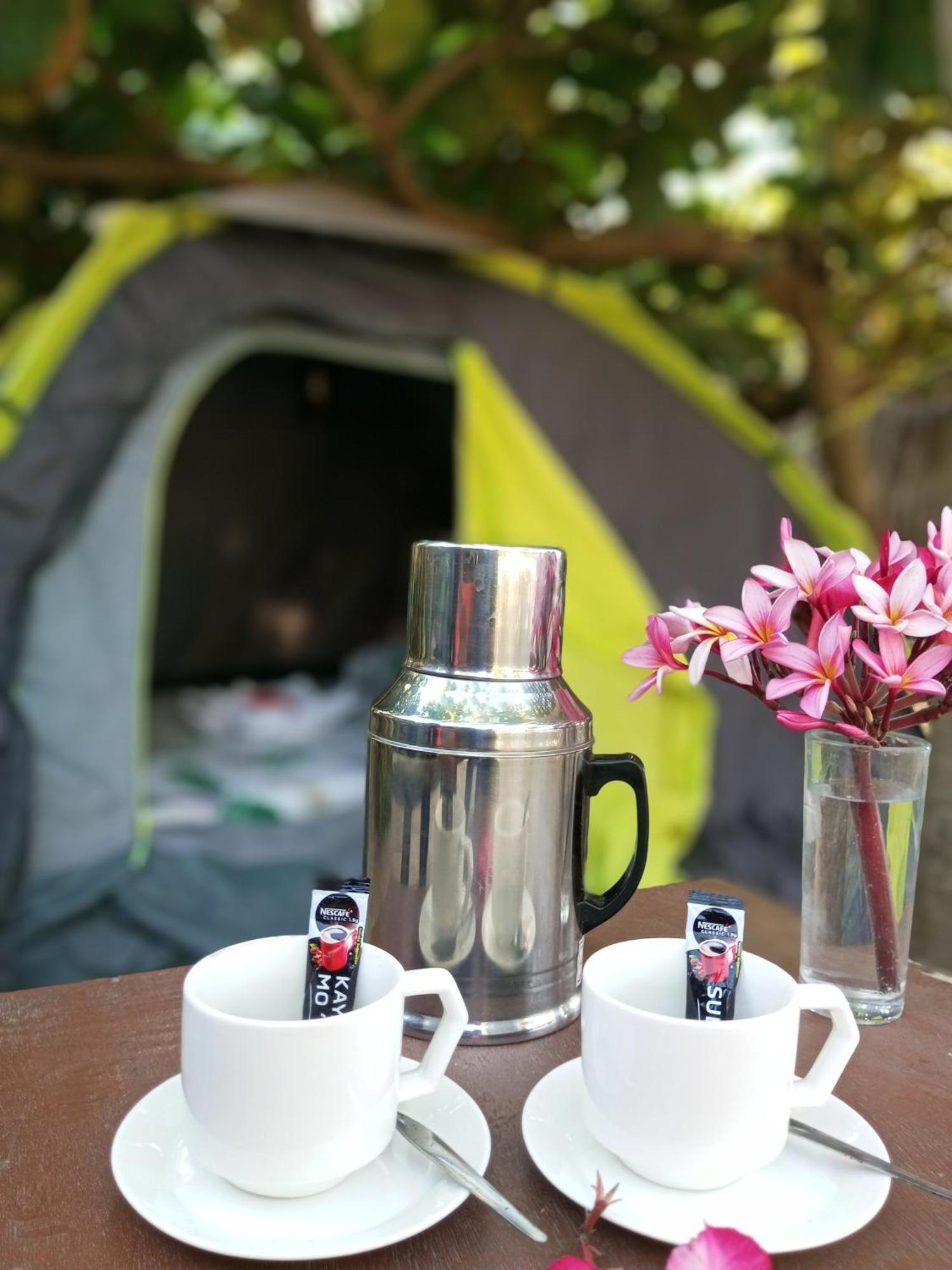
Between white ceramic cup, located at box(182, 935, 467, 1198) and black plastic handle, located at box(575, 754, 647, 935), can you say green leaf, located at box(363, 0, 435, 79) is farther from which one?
white ceramic cup, located at box(182, 935, 467, 1198)

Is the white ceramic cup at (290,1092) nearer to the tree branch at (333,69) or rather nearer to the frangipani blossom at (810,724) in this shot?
the frangipani blossom at (810,724)

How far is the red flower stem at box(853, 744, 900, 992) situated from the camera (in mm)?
552

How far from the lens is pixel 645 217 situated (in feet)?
6.94

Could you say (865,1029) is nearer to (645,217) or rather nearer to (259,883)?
(259,883)

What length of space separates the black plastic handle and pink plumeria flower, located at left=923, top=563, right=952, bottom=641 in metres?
0.16

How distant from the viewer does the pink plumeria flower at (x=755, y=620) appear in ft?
1.60

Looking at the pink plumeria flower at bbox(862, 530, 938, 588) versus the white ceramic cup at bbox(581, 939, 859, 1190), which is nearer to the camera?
the white ceramic cup at bbox(581, 939, 859, 1190)

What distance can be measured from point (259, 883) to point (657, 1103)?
A: 1279 millimetres

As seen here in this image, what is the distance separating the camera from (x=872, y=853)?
0.55 m

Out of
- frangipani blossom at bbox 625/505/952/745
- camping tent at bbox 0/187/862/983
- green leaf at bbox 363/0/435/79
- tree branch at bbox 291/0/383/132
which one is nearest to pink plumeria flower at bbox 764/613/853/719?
frangipani blossom at bbox 625/505/952/745

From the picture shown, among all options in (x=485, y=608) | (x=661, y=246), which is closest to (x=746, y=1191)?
(x=485, y=608)

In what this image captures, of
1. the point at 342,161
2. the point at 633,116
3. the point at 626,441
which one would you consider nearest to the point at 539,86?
the point at 633,116

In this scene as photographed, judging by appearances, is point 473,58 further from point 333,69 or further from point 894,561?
point 894,561

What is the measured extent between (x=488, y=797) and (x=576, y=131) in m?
1.87
